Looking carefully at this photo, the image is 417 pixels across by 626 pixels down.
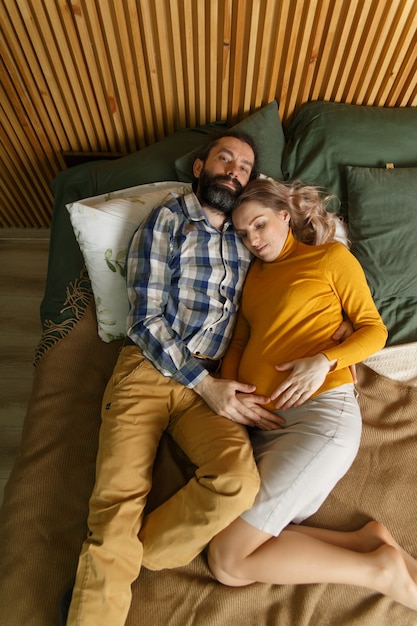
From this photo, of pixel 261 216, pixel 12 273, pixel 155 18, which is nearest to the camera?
pixel 261 216

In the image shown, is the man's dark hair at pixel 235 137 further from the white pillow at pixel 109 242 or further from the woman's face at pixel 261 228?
the woman's face at pixel 261 228

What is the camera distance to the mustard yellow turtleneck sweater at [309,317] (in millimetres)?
1225

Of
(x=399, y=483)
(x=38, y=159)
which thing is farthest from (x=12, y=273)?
(x=399, y=483)

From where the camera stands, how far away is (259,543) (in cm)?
106

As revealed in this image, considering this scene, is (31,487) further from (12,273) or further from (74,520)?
(12,273)

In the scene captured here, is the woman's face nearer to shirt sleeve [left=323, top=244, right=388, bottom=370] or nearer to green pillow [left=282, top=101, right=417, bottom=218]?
shirt sleeve [left=323, top=244, right=388, bottom=370]

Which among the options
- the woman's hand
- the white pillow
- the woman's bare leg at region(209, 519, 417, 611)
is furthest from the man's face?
the woman's bare leg at region(209, 519, 417, 611)

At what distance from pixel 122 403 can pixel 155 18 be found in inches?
55.3

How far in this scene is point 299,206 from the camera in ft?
4.73

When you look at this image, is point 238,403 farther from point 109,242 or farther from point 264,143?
point 264,143

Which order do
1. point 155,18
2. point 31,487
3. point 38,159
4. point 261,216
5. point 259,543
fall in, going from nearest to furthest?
point 259,543 < point 31,487 < point 261,216 < point 155,18 < point 38,159

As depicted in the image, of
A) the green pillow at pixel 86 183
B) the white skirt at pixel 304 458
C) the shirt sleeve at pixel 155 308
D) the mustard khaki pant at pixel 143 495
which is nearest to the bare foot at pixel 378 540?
the white skirt at pixel 304 458

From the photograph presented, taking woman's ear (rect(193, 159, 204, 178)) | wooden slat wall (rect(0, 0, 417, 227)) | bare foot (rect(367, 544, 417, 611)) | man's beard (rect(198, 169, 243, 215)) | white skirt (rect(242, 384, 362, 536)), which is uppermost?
wooden slat wall (rect(0, 0, 417, 227))

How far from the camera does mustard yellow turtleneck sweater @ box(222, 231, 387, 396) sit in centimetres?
122
